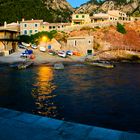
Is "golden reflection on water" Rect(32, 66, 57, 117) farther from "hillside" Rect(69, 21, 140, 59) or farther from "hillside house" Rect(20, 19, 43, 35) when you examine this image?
"hillside house" Rect(20, 19, 43, 35)

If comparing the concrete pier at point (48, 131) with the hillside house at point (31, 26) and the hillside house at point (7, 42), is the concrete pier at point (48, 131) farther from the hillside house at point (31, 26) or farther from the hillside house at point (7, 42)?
the hillside house at point (31, 26)

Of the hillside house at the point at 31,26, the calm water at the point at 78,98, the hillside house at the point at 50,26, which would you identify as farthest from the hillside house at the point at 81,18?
the calm water at the point at 78,98

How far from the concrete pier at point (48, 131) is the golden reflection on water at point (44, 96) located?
11451mm

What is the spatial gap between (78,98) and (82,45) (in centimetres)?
7672

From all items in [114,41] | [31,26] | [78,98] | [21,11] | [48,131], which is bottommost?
[78,98]

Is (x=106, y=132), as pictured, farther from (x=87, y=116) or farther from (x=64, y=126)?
(x=87, y=116)

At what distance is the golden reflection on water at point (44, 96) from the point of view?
35.3 metres

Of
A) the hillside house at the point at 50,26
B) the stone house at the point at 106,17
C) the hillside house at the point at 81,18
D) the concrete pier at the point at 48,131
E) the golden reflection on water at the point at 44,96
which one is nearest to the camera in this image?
the concrete pier at the point at 48,131

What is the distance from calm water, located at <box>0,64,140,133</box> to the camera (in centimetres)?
3297

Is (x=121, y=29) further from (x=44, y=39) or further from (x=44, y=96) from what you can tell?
(x=44, y=96)

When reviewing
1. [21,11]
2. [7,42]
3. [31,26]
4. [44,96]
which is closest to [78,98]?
[44,96]

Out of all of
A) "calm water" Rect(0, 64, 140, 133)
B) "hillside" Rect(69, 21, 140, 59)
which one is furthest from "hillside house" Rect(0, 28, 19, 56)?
"calm water" Rect(0, 64, 140, 133)

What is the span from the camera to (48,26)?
129125mm

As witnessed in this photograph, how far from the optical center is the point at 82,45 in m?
118
